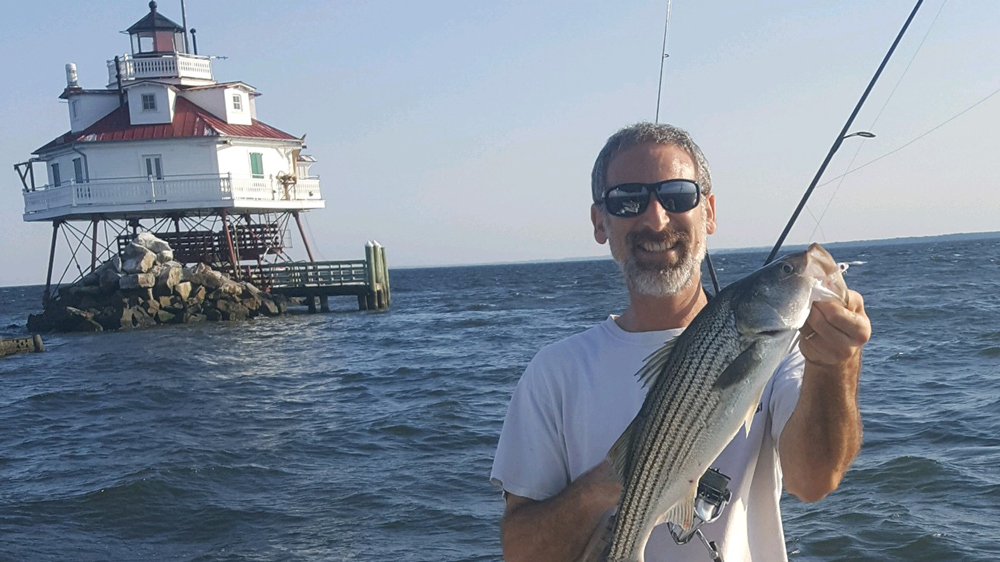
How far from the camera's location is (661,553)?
10.5 feet

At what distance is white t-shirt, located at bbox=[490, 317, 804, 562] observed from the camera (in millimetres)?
3240

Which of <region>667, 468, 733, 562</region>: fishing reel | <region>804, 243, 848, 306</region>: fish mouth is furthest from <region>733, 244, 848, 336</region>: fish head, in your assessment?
<region>667, 468, 733, 562</region>: fishing reel

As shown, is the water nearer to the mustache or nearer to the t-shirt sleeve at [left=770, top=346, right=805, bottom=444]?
the t-shirt sleeve at [left=770, top=346, right=805, bottom=444]

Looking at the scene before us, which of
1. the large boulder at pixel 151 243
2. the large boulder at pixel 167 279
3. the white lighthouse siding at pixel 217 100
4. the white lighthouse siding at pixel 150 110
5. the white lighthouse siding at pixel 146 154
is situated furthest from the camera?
the white lighthouse siding at pixel 217 100

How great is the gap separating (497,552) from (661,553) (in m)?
6.26

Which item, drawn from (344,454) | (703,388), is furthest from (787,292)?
(344,454)

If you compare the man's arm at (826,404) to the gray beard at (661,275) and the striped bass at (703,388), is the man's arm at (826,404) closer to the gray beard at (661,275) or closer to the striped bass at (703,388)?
the striped bass at (703,388)

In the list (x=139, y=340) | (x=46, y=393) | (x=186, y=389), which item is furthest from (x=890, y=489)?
(x=139, y=340)

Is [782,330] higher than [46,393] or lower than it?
higher

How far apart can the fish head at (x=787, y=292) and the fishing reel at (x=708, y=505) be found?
0.66 meters

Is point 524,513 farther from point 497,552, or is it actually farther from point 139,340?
point 139,340

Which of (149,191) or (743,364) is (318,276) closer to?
(149,191)

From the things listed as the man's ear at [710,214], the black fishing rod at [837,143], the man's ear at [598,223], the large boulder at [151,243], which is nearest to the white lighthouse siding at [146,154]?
the large boulder at [151,243]

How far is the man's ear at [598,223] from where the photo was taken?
3.65m
